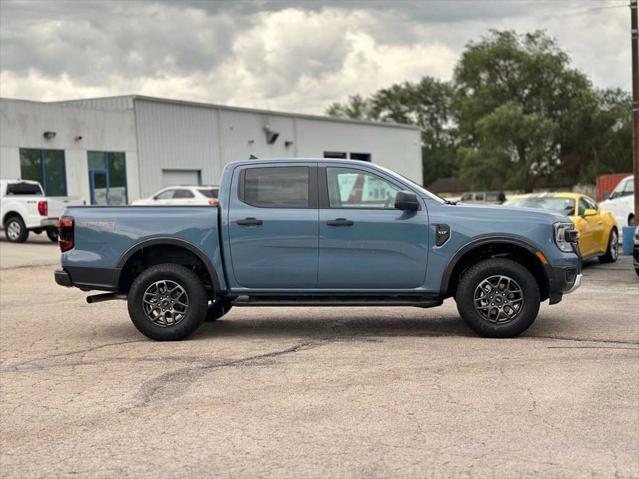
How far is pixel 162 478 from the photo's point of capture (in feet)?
15.4

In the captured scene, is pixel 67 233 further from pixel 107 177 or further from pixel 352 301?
pixel 107 177

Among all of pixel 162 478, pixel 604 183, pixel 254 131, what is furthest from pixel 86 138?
pixel 162 478

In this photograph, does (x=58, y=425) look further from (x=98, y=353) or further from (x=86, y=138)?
(x=86, y=138)

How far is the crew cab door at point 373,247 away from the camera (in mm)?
8766

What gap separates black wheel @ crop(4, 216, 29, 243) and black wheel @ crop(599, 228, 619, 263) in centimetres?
→ 1596

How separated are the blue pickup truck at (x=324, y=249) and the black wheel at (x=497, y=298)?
0.04ft

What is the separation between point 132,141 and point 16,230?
47.5 ft

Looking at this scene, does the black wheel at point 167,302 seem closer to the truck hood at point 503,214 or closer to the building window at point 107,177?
the truck hood at point 503,214

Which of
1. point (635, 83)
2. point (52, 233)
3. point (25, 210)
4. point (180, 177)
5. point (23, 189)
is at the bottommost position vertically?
point (52, 233)

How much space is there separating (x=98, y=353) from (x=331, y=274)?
2.46m

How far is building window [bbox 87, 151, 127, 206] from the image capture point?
3697cm

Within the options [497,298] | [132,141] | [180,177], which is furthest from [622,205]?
[180,177]

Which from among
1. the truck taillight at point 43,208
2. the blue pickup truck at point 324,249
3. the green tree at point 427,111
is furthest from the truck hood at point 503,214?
the green tree at point 427,111

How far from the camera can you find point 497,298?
876 cm
